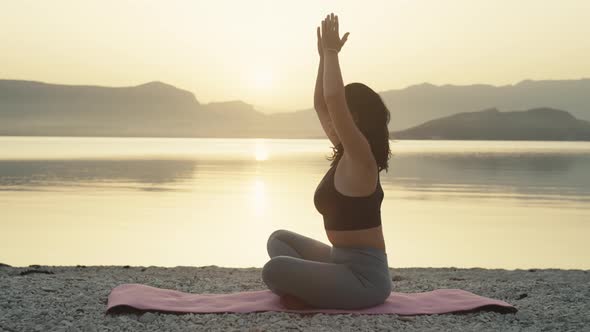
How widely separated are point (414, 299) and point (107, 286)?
2.54 metres

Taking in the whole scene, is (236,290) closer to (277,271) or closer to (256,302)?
(256,302)

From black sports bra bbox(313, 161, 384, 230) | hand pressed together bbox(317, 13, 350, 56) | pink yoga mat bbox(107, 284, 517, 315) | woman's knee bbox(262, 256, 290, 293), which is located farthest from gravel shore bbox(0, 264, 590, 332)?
hand pressed together bbox(317, 13, 350, 56)

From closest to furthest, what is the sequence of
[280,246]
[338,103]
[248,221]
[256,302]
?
[338,103], [256,302], [280,246], [248,221]

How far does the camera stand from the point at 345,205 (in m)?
4.15

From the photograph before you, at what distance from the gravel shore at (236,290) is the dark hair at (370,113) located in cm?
117

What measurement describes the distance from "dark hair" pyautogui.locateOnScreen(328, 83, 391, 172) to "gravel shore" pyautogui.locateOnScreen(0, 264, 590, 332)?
3.83ft

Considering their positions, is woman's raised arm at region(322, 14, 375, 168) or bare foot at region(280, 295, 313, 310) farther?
bare foot at region(280, 295, 313, 310)

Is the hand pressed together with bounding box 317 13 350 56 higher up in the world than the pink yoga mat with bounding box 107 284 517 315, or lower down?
higher up

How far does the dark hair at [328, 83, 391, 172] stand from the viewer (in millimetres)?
4055

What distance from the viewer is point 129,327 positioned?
13.9ft

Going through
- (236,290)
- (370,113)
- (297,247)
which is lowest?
(236,290)

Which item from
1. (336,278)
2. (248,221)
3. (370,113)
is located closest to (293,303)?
(336,278)

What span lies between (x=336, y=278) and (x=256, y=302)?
70 centimetres

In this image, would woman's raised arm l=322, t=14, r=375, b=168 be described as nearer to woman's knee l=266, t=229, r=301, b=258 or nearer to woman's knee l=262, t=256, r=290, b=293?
woman's knee l=262, t=256, r=290, b=293
